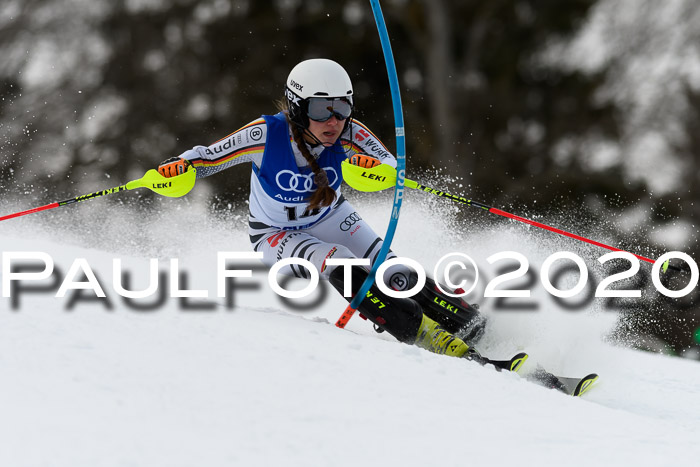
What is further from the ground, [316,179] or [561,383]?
[316,179]

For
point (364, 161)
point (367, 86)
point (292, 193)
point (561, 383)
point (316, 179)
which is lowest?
point (561, 383)

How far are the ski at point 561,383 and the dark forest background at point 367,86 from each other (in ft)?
41.1

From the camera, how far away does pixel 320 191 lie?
4.80 meters

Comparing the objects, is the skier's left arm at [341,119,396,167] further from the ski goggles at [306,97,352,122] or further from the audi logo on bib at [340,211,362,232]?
the audi logo on bib at [340,211,362,232]

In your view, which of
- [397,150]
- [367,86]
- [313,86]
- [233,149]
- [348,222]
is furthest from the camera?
[367,86]

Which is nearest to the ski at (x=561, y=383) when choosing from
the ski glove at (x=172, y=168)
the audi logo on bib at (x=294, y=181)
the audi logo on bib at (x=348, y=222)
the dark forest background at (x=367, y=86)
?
the audi logo on bib at (x=348, y=222)

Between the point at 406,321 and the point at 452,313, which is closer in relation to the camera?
the point at 406,321

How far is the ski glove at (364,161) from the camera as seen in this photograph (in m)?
4.68

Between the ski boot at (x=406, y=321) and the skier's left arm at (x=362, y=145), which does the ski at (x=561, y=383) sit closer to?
the ski boot at (x=406, y=321)

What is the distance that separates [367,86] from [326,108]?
529 inches

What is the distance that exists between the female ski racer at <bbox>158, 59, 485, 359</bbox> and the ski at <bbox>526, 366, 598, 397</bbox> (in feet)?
1.14

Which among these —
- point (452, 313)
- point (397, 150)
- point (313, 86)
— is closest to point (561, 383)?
point (452, 313)

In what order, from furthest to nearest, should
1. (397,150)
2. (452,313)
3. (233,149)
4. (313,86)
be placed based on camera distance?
A: (452,313)
(233,149)
(313,86)
(397,150)

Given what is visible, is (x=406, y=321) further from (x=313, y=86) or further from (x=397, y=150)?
(x=313, y=86)
